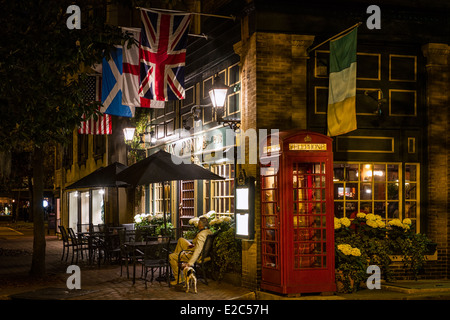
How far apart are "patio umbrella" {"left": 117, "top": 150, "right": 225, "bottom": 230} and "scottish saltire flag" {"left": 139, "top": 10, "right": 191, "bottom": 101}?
1733mm

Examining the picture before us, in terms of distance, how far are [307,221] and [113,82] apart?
20.3 feet

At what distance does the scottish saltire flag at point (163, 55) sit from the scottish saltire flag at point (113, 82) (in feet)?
3.82

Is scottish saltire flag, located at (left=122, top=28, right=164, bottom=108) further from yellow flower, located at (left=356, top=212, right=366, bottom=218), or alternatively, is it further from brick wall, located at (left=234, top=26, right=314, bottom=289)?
yellow flower, located at (left=356, top=212, right=366, bottom=218)


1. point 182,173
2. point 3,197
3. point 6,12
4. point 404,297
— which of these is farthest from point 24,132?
point 3,197

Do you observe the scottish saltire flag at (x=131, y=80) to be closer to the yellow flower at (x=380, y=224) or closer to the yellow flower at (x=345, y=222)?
the yellow flower at (x=345, y=222)

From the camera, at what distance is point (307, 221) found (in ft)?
37.3

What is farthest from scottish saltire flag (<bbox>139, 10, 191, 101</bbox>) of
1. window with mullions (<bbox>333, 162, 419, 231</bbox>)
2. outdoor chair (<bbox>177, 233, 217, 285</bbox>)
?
window with mullions (<bbox>333, 162, 419, 231</bbox>)

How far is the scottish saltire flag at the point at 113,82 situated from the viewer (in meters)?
14.3

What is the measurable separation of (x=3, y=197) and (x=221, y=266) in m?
84.6

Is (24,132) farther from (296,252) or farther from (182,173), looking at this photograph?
(296,252)

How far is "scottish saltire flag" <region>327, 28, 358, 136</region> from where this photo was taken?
1173cm

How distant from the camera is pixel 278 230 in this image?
11328mm

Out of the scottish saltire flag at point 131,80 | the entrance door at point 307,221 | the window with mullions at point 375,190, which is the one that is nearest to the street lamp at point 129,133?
the scottish saltire flag at point 131,80

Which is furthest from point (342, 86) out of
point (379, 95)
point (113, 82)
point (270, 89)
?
point (113, 82)
